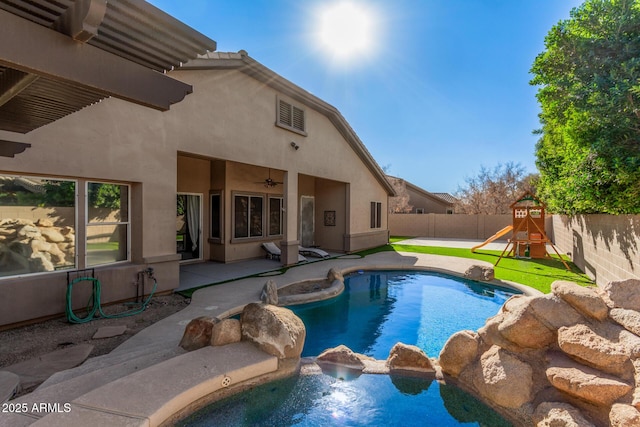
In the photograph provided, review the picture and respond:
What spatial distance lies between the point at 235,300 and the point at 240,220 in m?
5.79

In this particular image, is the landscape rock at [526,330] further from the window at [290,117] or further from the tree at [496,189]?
the tree at [496,189]

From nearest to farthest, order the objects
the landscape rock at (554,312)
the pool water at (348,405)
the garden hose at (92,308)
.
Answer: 1. the pool water at (348,405)
2. the landscape rock at (554,312)
3. the garden hose at (92,308)

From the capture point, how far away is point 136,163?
684 cm

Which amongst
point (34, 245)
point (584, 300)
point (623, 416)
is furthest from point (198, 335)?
point (584, 300)

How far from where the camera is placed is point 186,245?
12141 mm

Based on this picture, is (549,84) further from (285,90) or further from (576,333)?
(285,90)

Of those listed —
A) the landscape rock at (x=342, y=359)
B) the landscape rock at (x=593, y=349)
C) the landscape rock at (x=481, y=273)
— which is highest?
the landscape rock at (x=593, y=349)

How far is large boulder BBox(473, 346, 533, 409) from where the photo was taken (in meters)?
3.53

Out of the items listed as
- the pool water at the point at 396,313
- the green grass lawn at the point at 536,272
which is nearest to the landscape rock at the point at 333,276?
the pool water at the point at 396,313

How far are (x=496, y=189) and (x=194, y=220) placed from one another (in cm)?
3140

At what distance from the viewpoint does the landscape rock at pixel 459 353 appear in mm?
4164

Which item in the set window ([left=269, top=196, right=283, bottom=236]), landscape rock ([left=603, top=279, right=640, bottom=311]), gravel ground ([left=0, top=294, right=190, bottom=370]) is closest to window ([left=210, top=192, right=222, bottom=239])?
window ([left=269, top=196, right=283, bottom=236])

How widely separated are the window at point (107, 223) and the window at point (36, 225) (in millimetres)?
308

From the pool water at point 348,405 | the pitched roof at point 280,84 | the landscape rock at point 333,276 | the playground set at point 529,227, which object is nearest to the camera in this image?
the pool water at point 348,405
